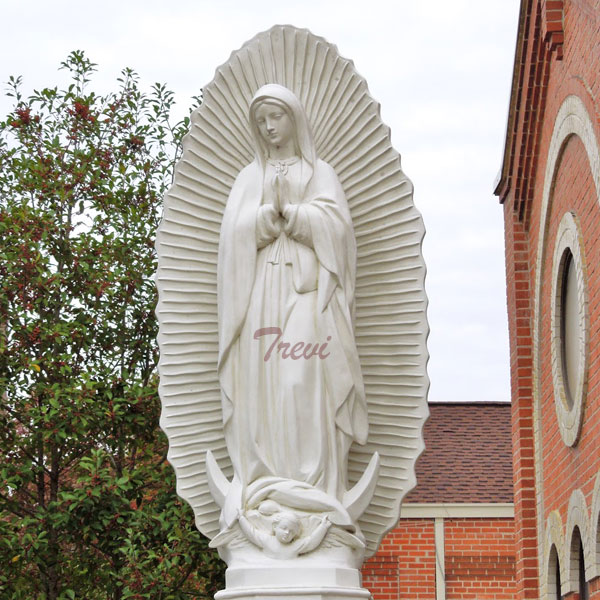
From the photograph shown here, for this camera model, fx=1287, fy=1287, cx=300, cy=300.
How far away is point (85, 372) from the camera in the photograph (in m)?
11.2

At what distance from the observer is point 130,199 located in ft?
40.2

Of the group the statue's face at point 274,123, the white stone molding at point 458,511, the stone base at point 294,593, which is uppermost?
the statue's face at point 274,123

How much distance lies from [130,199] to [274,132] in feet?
13.9

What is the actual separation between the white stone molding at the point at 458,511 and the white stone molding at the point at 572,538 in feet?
25.2

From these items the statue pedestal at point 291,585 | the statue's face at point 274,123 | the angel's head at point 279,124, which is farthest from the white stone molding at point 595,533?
the statue's face at point 274,123

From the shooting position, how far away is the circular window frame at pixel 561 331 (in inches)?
388

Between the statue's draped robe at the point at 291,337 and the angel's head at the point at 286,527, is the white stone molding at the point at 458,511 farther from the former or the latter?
the angel's head at the point at 286,527

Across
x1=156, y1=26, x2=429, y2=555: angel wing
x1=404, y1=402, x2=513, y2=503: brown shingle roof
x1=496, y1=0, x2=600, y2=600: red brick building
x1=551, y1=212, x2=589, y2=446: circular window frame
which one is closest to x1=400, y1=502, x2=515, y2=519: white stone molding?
x1=404, y1=402, x2=513, y2=503: brown shingle roof

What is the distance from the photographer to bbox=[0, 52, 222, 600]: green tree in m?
10.6

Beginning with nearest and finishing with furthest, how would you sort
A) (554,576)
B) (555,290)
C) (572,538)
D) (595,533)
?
(595,533) → (572,538) → (555,290) → (554,576)

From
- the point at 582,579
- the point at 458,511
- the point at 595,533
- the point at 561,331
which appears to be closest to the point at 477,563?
the point at 458,511

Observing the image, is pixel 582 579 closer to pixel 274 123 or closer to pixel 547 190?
pixel 547 190

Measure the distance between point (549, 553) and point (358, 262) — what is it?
14.5ft

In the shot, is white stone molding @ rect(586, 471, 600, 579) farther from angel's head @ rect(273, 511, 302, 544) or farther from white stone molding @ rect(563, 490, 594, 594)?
angel's head @ rect(273, 511, 302, 544)
